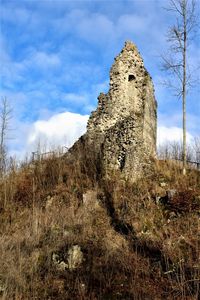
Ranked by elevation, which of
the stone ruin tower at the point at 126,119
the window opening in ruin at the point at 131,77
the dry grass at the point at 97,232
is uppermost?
the window opening in ruin at the point at 131,77

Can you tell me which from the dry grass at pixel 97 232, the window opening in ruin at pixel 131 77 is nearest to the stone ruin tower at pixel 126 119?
the window opening in ruin at pixel 131 77

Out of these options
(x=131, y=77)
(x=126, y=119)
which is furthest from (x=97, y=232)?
(x=131, y=77)

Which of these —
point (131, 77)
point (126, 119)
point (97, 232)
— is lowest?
point (97, 232)

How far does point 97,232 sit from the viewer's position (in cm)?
1222

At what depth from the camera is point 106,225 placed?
13156 mm

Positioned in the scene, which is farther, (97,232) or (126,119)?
(126,119)

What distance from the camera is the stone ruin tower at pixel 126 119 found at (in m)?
17.1

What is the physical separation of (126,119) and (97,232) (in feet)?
22.1

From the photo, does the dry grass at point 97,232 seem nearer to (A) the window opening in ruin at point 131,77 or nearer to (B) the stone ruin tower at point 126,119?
(B) the stone ruin tower at point 126,119

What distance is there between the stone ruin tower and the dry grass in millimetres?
829

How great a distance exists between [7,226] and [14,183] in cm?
393

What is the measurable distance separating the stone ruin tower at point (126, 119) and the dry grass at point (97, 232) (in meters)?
0.83

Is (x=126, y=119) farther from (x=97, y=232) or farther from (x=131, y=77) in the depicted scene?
(x=97, y=232)

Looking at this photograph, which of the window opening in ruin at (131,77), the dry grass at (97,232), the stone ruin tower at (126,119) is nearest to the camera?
the dry grass at (97,232)
